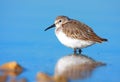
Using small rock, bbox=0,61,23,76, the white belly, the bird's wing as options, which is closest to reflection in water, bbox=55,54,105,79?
the white belly

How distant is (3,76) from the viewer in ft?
31.3

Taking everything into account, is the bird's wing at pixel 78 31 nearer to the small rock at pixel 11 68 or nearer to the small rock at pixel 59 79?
the small rock at pixel 11 68

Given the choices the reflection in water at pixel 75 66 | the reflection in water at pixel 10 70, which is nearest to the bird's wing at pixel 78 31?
the reflection in water at pixel 75 66

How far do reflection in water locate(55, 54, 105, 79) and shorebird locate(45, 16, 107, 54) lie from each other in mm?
339

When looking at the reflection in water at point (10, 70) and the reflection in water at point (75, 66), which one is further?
the reflection in water at point (75, 66)

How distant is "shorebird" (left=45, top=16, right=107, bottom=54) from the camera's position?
38.3 ft

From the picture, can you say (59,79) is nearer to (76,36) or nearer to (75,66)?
(75,66)

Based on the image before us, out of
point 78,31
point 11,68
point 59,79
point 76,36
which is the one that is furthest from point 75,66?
point 78,31

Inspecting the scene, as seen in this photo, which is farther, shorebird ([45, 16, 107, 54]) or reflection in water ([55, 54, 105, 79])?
shorebird ([45, 16, 107, 54])

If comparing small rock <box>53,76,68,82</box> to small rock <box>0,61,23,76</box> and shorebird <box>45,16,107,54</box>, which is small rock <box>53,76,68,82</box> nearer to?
small rock <box>0,61,23,76</box>

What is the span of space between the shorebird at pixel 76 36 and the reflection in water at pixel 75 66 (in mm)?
339

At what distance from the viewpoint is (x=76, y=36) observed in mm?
11797

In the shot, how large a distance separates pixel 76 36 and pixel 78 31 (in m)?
0.17

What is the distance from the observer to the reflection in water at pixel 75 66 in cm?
985
